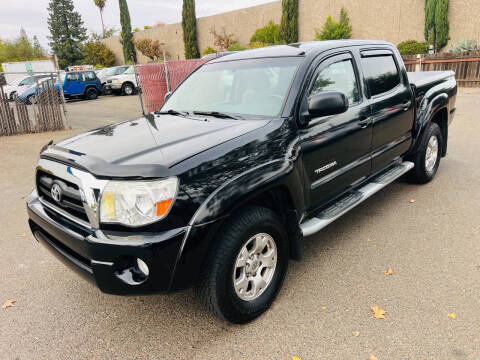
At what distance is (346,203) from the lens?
341cm

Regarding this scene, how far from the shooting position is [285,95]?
292cm

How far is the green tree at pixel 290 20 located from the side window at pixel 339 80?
21.8 metres

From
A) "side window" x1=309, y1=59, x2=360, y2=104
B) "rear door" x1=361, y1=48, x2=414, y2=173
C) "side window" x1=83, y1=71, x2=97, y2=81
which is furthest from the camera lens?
"side window" x1=83, y1=71, x2=97, y2=81

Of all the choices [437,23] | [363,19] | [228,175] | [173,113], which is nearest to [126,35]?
[363,19]

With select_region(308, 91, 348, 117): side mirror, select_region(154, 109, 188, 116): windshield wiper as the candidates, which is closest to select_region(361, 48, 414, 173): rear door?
select_region(308, 91, 348, 117): side mirror

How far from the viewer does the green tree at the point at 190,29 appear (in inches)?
1182

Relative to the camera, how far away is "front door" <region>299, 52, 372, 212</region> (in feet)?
9.77

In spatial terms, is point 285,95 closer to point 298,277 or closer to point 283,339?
point 298,277

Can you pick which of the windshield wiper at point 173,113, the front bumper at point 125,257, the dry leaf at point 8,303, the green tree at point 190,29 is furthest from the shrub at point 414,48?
Answer: the dry leaf at point 8,303

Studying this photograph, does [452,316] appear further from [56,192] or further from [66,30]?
[66,30]

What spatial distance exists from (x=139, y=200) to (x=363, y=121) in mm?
2319

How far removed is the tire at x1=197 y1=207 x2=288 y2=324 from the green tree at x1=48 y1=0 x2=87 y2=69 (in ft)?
197

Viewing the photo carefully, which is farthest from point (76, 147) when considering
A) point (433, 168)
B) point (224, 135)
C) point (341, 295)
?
point (433, 168)

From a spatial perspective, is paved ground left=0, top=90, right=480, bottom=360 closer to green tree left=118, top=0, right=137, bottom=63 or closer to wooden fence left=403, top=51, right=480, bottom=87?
wooden fence left=403, top=51, right=480, bottom=87
